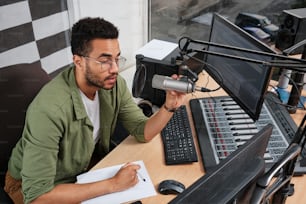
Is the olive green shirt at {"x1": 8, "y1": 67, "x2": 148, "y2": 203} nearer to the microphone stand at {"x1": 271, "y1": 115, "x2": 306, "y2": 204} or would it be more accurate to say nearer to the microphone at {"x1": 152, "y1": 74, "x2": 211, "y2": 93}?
the microphone at {"x1": 152, "y1": 74, "x2": 211, "y2": 93}

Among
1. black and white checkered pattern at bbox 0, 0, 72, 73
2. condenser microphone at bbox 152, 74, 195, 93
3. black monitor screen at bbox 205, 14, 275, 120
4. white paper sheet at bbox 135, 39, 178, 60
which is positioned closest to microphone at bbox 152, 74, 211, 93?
condenser microphone at bbox 152, 74, 195, 93

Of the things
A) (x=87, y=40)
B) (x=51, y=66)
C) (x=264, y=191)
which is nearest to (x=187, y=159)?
(x=87, y=40)

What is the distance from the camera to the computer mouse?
44.1 inches

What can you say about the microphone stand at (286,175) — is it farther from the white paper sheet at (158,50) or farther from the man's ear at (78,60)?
the white paper sheet at (158,50)

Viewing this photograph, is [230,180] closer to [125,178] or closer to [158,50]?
[125,178]

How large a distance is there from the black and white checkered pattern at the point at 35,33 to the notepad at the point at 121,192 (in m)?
1.06

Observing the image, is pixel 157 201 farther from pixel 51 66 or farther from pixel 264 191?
pixel 51 66

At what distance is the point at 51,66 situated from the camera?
2.21 metres

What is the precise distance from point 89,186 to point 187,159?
0.40m

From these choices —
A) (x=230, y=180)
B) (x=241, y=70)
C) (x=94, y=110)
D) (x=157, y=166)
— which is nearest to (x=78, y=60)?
(x=94, y=110)

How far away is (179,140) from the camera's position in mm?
1350

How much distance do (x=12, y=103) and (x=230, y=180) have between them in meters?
0.96

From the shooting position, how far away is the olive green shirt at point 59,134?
1105 mm

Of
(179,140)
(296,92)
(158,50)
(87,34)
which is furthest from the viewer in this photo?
(158,50)
